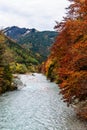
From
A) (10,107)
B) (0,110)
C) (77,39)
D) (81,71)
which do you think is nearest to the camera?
(81,71)

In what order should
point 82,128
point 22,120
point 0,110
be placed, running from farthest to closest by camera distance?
point 0,110
point 22,120
point 82,128

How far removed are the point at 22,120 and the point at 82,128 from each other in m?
6.98

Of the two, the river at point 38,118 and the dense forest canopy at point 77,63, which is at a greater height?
the dense forest canopy at point 77,63

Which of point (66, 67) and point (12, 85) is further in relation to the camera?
point (12, 85)

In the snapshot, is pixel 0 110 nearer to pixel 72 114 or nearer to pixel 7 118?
pixel 7 118

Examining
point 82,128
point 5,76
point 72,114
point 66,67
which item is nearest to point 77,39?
point 66,67

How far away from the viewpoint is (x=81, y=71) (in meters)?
32.5

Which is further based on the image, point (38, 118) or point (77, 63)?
point (38, 118)

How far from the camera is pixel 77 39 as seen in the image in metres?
37.3

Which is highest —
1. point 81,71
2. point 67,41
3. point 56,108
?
point 67,41

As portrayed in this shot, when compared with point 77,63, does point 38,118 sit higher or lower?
lower

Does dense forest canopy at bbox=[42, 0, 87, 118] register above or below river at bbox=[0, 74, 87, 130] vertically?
above

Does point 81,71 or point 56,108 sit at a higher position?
point 81,71

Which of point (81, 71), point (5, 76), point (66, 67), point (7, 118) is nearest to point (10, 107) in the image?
point (7, 118)
